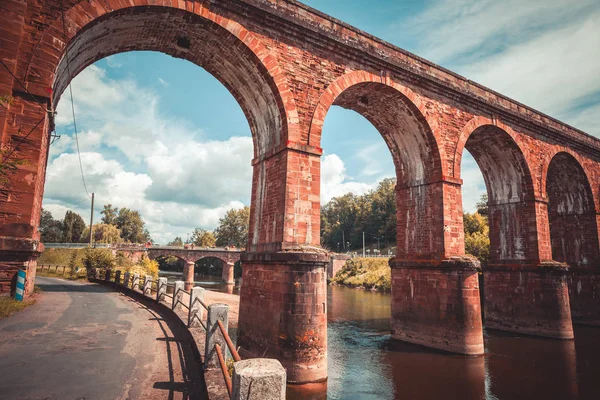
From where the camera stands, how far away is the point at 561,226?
59.3 feet

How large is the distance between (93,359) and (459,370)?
9060mm

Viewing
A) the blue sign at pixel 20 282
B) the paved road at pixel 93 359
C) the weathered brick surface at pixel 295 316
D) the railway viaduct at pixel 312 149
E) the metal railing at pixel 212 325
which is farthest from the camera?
the weathered brick surface at pixel 295 316

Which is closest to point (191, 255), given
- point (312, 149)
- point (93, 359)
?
point (312, 149)

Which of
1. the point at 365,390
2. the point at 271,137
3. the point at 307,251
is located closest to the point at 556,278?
the point at 365,390

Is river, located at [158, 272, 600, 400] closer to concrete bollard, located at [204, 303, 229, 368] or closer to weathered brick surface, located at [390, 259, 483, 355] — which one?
weathered brick surface, located at [390, 259, 483, 355]

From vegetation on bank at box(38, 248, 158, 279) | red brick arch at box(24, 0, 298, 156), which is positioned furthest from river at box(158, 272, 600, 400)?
vegetation on bank at box(38, 248, 158, 279)

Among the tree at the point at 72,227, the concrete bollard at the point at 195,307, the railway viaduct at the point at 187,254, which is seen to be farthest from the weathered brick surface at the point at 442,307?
the tree at the point at 72,227

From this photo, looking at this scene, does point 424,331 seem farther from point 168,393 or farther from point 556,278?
point 168,393

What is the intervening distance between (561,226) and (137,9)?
21.0 m

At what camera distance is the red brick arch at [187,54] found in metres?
6.47

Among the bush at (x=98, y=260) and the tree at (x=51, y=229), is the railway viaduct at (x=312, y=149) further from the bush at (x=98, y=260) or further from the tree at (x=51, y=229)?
the tree at (x=51, y=229)

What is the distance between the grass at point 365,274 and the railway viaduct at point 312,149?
1921 cm

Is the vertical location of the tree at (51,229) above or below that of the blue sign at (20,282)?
above

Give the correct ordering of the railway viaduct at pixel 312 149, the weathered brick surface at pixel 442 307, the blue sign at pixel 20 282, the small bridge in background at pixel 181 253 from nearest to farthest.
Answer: the blue sign at pixel 20 282, the railway viaduct at pixel 312 149, the weathered brick surface at pixel 442 307, the small bridge in background at pixel 181 253
